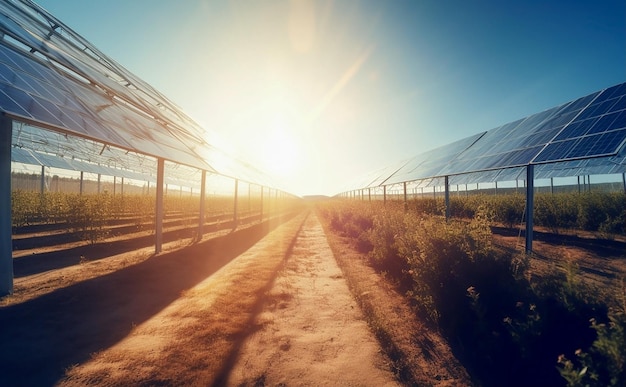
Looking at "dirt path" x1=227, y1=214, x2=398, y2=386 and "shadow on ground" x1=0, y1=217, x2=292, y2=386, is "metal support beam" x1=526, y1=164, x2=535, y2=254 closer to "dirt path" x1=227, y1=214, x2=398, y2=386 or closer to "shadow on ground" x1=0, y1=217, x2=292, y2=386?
"dirt path" x1=227, y1=214, x2=398, y2=386

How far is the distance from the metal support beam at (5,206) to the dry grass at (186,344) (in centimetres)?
335

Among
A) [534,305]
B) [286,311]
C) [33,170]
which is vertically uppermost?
[33,170]

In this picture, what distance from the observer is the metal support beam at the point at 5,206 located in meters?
5.09

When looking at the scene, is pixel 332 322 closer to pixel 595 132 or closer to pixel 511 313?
pixel 511 313

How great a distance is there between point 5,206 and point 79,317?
2856 mm

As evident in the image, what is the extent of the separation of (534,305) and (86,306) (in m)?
7.37

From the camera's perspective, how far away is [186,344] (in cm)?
381

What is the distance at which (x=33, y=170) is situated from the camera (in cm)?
2838

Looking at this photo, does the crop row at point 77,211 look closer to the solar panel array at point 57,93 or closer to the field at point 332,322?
the field at point 332,322

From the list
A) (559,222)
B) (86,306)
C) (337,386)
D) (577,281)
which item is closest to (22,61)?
(86,306)

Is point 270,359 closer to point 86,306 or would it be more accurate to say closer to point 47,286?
point 86,306

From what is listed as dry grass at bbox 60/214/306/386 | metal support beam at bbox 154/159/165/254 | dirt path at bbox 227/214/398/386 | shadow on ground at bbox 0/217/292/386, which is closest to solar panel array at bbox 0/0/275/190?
metal support beam at bbox 154/159/165/254

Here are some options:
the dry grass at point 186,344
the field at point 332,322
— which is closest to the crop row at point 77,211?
the field at point 332,322

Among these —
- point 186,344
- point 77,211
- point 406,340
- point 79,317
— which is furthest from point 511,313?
point 77,211
